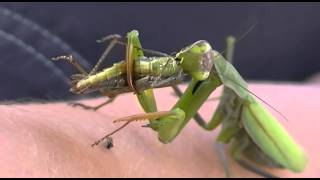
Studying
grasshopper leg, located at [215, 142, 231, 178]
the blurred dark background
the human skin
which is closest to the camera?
the human skin

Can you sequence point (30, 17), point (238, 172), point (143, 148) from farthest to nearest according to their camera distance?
point (30, 17)
point (238, 172)
point (143, 148)

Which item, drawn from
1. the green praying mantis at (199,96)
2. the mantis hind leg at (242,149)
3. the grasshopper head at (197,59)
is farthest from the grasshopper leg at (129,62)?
the mantis hind leg at (242,149)

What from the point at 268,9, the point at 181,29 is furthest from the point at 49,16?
the point at 268,9

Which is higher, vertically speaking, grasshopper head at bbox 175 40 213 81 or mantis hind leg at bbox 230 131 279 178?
grasshopper head at bbox 175 40 213 81

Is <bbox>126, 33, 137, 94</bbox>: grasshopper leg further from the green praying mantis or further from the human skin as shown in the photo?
the human skin

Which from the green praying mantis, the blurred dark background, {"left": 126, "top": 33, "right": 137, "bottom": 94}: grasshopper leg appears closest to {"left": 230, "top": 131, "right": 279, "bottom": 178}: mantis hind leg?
the green praying mantis

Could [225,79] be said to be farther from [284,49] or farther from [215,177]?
[284,49]

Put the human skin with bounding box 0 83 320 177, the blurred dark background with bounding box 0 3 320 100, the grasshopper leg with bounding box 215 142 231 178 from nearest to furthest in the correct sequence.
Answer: the human skin with bounding box 0 83 320 177, the grasshopper leg with bounding box 215 142 231 178, the blurred dark background with bounding box 0 3 320 100
